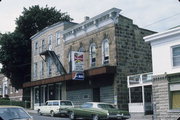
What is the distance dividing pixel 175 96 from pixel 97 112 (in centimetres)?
560

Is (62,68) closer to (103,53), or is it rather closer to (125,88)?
(103,53)

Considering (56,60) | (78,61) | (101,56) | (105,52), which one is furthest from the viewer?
(56,60)

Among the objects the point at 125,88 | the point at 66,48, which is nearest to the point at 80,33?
the point at 66,48

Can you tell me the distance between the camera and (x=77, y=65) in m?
31.5

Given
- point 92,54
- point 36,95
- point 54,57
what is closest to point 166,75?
point 92,54

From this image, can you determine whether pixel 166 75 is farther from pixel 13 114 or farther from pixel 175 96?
pixel 13 114

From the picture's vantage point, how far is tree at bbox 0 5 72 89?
4728 centimetres

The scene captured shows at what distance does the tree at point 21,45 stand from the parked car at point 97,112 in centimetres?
2497

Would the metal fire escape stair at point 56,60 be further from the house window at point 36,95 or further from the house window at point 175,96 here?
the house window at point 175,96

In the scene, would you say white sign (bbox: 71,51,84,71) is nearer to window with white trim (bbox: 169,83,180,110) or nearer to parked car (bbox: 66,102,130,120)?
parked car (bbox: 66,102,130,120)

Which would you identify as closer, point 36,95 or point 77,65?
point 77,65

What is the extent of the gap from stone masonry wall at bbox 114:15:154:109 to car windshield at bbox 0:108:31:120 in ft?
56.5

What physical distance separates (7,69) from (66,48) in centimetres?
1484

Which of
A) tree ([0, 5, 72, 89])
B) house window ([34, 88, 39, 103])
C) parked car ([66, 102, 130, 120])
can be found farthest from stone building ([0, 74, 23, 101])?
parked car ([66, 102, 130, 120])
